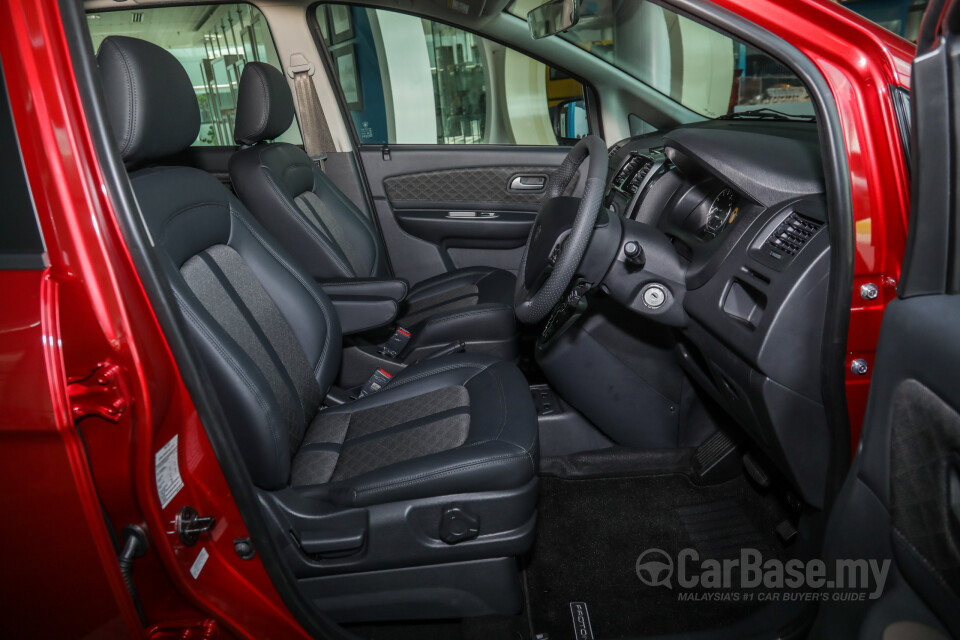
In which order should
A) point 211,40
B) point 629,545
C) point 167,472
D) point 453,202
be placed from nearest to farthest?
point 167,472 → point 629,545 → point 453,202 → point 211,40

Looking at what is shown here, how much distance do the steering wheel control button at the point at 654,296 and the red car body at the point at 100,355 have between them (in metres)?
0.46

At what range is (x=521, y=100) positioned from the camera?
12.3ft

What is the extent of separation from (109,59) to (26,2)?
255 mm

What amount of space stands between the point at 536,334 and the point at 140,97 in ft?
5.03

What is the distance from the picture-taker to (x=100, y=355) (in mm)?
910

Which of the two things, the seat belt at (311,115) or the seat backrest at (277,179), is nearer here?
the seat backrest at (277,179)

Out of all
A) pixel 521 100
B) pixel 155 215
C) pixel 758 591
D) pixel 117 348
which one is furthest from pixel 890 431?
pixel 521 100

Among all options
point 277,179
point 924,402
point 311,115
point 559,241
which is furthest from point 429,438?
point 311,115

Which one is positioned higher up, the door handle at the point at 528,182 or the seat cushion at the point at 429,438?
the door handle at the point at 528,182

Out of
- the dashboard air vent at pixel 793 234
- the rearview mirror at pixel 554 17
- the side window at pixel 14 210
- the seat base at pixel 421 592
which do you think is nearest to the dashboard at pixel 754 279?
the dashboard air vent at pixel 793 234

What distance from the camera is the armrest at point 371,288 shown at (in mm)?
2094

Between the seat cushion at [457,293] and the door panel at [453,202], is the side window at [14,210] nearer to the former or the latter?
the seat cushion at [457,293]

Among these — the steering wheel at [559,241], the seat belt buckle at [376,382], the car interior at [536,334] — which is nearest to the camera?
the car interior at [536,334]

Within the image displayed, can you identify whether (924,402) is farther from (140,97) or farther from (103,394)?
(140,97)
